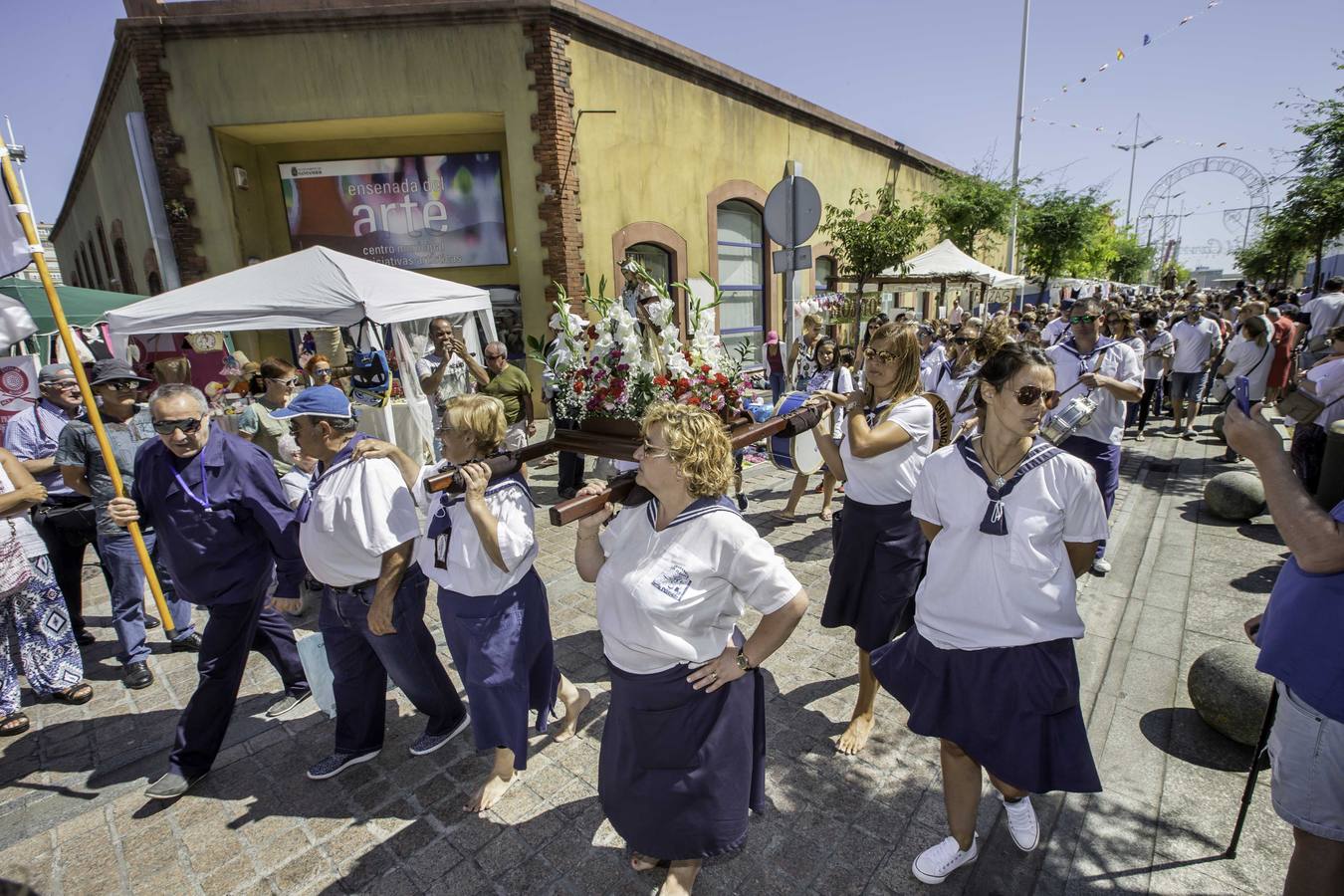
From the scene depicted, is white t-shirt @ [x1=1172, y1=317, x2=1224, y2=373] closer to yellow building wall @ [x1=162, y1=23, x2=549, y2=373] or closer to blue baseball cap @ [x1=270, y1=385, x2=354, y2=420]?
yellow building wall @ [x1=162, y1=23, x2=549, y2=373]

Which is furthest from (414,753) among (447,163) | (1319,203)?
(1319,203)

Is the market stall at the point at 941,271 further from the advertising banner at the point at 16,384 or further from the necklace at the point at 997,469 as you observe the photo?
the advertising banner at the point at 16,384

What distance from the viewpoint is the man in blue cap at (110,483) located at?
4.12 m

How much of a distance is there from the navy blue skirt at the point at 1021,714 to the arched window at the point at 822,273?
52.9ft

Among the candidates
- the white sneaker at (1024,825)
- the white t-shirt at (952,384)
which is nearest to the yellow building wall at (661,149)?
the white t-shirt at (952,384)

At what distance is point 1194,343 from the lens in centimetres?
930

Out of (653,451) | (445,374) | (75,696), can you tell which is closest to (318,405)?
(653,451)

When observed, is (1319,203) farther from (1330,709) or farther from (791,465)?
(1330,709)

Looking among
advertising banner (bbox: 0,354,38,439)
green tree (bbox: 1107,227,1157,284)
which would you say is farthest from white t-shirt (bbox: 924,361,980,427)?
green tree (bbox: 1107,227,1157,284)

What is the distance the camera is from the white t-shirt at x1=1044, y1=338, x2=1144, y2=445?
4.96 metres

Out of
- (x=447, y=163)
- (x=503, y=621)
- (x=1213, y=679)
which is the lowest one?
(x=1213, y=679)

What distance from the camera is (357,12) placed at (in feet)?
32.9

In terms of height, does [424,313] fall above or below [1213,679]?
above

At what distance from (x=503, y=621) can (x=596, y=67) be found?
11.2 metres
